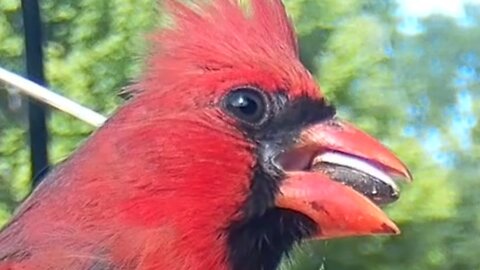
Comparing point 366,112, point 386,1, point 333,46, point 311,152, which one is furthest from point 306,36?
point 311,152

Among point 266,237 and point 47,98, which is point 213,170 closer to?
point 266,237

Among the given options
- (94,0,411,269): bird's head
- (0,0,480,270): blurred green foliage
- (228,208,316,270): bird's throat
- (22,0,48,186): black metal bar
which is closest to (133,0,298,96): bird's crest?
(94,0,411,269): bird's head

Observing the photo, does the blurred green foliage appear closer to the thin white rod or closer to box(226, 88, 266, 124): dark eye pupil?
the thin white rod

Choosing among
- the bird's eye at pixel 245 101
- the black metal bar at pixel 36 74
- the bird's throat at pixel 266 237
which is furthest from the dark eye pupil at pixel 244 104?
the black metal bar at pixel 36 74

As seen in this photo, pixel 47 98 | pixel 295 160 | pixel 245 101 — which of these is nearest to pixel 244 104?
pixel 245 101

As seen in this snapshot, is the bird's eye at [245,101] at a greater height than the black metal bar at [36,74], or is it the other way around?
the bird's eye at [245,101]

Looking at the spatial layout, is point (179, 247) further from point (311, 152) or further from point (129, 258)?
point (311, 152)

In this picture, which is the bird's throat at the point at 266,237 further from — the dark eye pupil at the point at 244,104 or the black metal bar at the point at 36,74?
the black metal bar at the point at 36,74
